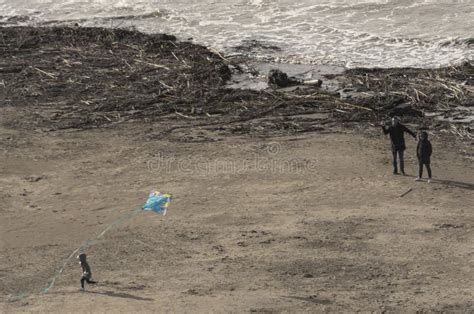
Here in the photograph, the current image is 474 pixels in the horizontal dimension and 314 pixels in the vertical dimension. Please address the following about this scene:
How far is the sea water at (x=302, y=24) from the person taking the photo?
81.1ft

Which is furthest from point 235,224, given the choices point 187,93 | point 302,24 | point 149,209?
point 302,24

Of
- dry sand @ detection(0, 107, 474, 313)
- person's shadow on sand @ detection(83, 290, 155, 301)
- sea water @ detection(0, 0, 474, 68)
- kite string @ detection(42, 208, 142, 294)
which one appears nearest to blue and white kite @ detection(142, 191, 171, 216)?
dry sand @ detection(0, 107, 474, 313)

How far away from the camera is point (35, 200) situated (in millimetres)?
15477

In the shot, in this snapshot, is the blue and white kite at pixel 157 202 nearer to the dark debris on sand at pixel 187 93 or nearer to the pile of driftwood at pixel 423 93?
the dark debris on sand at pixel 187 93

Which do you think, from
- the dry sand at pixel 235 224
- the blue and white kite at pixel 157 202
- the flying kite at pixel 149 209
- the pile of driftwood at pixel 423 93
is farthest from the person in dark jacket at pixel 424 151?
the blue and white kite at pixel 157 202

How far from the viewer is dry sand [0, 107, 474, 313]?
449 inches

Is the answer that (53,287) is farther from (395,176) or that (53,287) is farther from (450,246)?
(395,176)

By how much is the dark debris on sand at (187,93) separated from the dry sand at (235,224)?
857 millimetres

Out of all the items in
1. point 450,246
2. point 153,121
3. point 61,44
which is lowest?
point 450,246

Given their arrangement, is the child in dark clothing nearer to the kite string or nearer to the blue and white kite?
the kite string

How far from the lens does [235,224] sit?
14.0 meters

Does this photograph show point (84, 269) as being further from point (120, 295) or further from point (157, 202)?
point (157, 202)

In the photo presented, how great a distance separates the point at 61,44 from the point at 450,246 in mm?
15545

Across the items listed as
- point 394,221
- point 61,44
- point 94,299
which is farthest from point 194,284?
point 61,44
